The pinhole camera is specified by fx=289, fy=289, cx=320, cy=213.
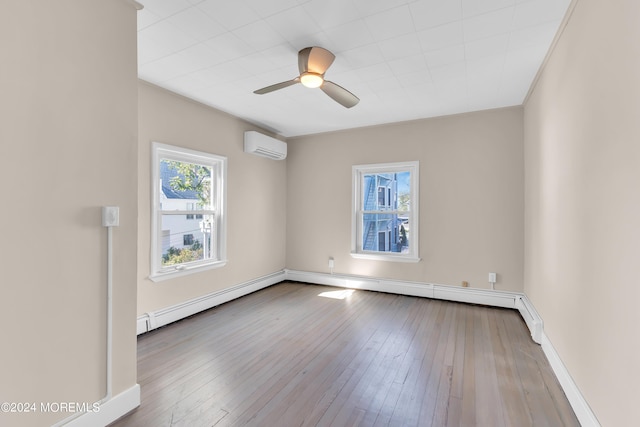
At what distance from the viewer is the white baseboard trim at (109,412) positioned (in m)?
1.61

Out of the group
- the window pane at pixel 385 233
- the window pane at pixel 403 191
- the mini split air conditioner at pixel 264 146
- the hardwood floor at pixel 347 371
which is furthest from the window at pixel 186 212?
the window pane at pixel 403 191

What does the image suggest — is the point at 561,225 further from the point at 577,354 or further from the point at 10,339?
the point at 10,339

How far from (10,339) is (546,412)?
121 inches

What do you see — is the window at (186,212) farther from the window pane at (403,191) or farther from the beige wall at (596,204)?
the beige wall at (596,204)

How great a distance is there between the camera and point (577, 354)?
1.90 m

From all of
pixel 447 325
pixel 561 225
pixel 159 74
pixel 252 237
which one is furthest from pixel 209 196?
pixel 561 225

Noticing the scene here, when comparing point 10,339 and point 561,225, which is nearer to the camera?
point 10,339

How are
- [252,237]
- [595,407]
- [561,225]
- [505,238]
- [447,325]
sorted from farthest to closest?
[252,237] < [505,238] < [447,325] < [561,225] < [595,407]

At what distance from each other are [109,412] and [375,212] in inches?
154

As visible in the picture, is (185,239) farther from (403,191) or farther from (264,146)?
(403,191)

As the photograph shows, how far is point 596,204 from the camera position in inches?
64.2

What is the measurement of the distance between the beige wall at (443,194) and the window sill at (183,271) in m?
1.73

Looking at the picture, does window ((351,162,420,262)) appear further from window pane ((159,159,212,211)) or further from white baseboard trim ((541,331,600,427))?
window pane ((159,159,212,211))

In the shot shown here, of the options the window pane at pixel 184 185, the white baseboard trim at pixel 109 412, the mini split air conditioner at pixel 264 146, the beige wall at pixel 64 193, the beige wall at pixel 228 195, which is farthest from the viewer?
the mini split air conditioner at pixel 264 146
